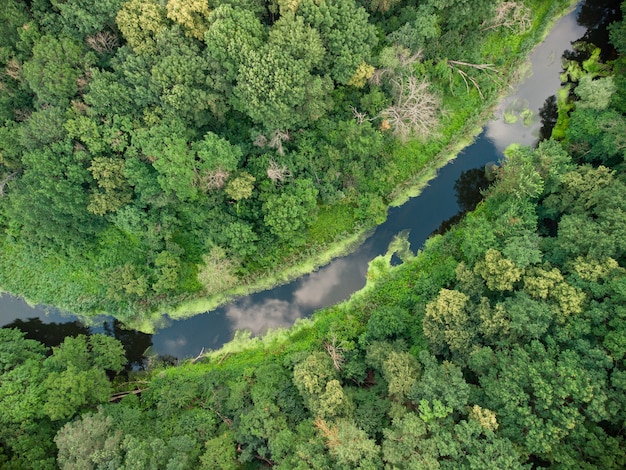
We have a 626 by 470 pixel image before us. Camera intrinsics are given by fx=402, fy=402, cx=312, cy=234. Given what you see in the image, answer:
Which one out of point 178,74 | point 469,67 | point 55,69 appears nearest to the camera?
point 178,74

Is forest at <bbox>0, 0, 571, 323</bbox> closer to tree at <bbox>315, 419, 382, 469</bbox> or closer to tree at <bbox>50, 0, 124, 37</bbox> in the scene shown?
tree at <bbox>50, 0, 124, 37</bbox>

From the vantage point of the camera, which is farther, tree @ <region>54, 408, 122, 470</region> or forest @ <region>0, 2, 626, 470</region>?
tree @ <region>54, 408, 122, 470</region>

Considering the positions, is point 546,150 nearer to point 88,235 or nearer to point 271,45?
point 271,45

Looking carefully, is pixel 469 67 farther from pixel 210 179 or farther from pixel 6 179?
pixel 6 179

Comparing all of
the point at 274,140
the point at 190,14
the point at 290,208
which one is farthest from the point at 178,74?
the point at 290,208

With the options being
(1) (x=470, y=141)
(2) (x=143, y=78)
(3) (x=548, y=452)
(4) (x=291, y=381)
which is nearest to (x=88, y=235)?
(2) (x=143, y=78)

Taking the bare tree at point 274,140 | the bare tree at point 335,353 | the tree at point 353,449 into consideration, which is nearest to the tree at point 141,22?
the bare tree at point 274,140

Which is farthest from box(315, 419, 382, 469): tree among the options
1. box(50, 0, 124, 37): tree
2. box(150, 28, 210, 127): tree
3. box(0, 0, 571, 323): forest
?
box(50, 0, 124, 37): tree
